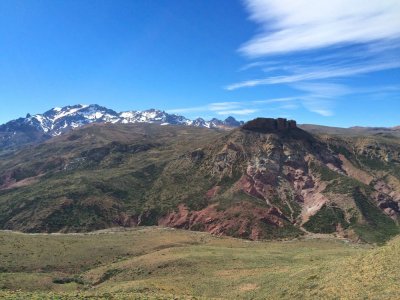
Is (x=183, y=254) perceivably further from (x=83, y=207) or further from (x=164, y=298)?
(x=83, y=207)

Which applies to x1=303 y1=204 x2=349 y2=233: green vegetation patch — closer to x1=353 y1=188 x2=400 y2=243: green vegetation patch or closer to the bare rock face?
x1=353 y1=188 x2=400 y2=243: green vegetation patch

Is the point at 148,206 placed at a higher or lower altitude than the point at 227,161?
lower

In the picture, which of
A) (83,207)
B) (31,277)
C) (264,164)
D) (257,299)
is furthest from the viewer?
(264,164)

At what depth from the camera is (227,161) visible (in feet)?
563

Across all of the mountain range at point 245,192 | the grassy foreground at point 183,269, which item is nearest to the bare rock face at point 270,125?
the mountain range at point 245,192

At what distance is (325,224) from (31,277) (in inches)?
3608

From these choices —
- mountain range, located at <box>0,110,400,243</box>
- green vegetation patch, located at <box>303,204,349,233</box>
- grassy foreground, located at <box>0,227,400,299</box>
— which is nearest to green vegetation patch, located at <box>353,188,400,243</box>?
mountain range, located at <box>0,110,400,243</box>

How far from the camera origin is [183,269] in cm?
7544

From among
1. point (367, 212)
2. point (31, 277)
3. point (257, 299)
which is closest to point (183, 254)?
point (31, 277)

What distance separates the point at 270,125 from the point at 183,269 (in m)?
125

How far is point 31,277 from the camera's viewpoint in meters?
73.7

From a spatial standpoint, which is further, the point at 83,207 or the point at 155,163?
the point at 155,163

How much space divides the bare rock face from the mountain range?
0.45 meters

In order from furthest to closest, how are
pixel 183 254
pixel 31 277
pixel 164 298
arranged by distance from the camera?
pixel 183 254, pixel 31 277, pixel 164 298
